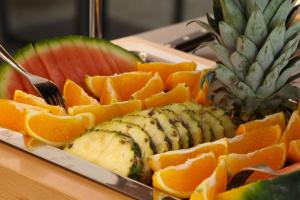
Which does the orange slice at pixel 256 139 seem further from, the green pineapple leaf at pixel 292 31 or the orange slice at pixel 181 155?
the green pineapple leaf at pixel 292 31

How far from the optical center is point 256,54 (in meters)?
1.14

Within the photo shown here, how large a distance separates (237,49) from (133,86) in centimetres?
24

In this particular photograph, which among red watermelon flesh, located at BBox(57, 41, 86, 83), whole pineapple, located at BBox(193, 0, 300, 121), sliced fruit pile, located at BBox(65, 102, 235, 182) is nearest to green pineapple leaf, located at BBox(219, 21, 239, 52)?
whole pineapple, located at BBox(193, 0, 300, 121)

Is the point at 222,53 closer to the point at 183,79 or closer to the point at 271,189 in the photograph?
the point at 183,79

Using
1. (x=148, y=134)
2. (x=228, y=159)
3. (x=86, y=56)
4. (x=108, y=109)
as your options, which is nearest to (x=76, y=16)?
(x=86, y=56)

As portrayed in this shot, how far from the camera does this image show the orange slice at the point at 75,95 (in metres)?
1.22

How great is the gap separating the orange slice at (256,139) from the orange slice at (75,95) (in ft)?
0.94

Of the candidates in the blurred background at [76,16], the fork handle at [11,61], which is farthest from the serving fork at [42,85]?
the blurred background at [76,16]

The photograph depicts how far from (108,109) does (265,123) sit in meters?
0.25

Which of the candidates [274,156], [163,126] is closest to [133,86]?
[163,126]

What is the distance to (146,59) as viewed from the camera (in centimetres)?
149

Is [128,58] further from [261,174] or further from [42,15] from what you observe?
[42,15]

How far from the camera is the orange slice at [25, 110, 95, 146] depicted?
1.07 metres

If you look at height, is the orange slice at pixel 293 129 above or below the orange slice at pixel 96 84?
below
